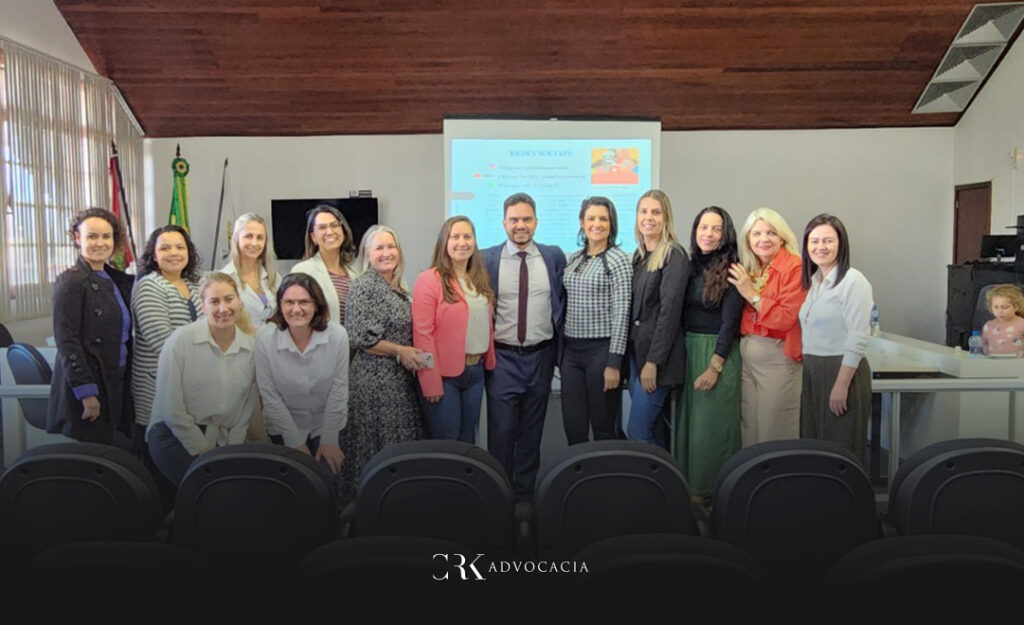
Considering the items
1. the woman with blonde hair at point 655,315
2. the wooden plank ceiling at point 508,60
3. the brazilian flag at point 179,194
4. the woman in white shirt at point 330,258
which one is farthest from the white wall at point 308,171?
the woman with blonde hair at point 655,315

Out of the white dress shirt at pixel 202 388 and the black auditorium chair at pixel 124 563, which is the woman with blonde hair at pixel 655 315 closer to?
the white dress shirt at pixel 202 388

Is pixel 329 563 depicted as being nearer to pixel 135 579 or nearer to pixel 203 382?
pixel 135 579

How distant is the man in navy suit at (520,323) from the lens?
153 inches

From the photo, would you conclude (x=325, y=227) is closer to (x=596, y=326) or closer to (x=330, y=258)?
(x=330, y=258)

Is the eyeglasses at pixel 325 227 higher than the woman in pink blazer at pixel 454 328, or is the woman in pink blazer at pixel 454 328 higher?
the eyeglasses at pixel 325 227

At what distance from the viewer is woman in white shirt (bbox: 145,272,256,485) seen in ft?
9.89

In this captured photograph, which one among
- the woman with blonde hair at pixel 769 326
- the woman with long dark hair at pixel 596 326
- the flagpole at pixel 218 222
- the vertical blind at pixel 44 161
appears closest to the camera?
the woman with blonde hair at pixel 769 326

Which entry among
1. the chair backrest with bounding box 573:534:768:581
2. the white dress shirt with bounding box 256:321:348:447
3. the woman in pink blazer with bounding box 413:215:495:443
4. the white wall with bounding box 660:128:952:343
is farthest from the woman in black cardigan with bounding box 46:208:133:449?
the white wall with bounding box 660:128:952:343

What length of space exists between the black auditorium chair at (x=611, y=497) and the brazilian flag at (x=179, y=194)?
8008 mm

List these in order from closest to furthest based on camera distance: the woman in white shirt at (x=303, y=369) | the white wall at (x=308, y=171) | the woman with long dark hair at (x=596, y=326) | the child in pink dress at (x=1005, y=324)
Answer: the woman in white shirt at (x=303, y=369)
the woman with long dark hair at (x=596, y=326)
the child in pink dress at (x=1005, y=324)
the white wall at (x=308, y=171)

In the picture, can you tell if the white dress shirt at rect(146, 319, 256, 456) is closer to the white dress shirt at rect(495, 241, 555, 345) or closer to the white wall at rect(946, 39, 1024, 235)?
the white dress shirt at rect(495, 241, 555, 345)

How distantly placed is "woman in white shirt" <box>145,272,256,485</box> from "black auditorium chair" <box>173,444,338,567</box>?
1.03m

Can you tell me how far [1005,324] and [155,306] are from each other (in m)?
4.32

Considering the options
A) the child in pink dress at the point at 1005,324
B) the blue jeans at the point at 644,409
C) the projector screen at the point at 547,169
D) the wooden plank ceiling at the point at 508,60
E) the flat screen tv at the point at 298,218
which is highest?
the wooden plank ceiling at the point at 508,60
